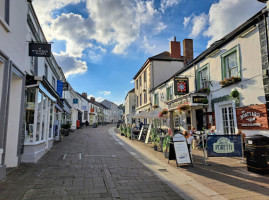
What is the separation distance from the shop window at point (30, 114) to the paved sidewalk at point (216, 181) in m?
4.63

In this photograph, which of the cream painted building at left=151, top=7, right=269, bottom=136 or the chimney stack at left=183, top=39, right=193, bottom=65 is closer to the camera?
the cream painted building at left=151, top=7, right=269, bottom=136

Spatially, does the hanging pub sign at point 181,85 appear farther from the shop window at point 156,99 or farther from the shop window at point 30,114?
the shop window at point 30,114

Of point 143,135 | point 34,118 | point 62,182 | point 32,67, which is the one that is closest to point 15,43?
point 34,118

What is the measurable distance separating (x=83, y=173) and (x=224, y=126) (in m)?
7.72

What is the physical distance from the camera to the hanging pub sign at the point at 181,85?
544 inches

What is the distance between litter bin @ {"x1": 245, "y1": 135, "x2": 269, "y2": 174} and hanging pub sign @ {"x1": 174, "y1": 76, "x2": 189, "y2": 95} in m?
8.21

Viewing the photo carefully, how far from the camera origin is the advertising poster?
6.53m

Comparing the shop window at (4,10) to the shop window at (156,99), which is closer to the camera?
the shop window at (4,10)

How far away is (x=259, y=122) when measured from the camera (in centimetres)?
748

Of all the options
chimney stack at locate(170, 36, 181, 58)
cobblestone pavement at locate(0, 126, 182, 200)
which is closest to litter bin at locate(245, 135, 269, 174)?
cobblestone pavement at locate(0, 126, 182, 200)

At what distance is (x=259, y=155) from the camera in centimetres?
559

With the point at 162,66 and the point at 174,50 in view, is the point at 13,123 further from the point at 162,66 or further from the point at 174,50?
the point at 174,50

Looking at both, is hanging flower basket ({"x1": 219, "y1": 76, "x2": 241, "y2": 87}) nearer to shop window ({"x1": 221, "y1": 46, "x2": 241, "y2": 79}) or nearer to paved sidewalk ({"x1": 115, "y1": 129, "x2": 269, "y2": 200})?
shop window ({"x1": 221, "y1": 46, "x2": 241, "y2": 79})

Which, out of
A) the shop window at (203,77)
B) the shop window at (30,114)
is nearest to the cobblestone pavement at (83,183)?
the shop window at (30,114)
